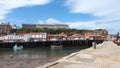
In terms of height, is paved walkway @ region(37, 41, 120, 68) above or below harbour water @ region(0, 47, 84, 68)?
above

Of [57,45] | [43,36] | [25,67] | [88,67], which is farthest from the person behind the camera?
[43,36]

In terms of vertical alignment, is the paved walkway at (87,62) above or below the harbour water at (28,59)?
above

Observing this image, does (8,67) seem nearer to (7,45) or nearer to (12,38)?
(7,45)

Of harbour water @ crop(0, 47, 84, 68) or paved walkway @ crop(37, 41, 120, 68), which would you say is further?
harbour water @ crop(0, 47, 84, 68)

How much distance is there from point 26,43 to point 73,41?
67.5ft

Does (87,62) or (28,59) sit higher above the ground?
(87,62)

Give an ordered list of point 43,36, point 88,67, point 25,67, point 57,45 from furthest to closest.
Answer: point 43,36 < point 57,45 < point 25,67 < point 88,67

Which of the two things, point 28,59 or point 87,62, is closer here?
point 87,62

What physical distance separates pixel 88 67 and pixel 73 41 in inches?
4428

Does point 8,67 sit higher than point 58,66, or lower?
lower

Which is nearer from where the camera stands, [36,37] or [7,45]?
[7,45]

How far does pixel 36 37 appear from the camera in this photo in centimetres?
14825

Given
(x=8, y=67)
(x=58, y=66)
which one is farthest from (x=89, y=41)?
(x=58, y=66)

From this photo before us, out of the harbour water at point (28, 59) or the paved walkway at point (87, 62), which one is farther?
the harbour water at point (28, 59)
